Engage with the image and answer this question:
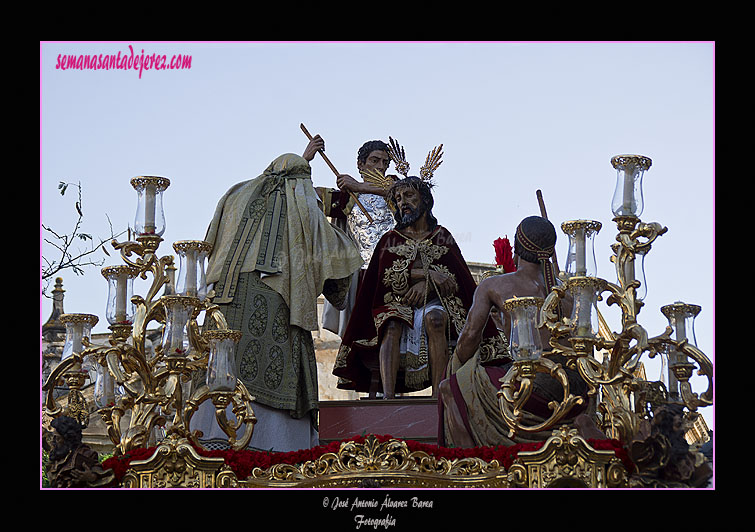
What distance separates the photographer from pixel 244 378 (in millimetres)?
12930

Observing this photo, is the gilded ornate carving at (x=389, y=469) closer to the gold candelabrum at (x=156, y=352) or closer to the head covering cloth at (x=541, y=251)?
the gold candelabrum at (x=156, y=352)

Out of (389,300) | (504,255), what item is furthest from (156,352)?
(504,255)

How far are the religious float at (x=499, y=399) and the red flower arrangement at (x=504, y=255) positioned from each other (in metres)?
1.28

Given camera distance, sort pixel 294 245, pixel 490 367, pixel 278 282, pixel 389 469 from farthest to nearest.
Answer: pixel 294 245, pixel 278 282, pixel 490 367, pixel 389 469

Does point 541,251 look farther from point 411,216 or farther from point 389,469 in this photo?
point 389,469

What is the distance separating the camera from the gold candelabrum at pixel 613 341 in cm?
1139

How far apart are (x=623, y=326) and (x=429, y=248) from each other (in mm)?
2290

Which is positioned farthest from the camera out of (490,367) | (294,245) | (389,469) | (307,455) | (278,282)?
(294,245)

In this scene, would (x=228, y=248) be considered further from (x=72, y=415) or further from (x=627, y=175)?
(x=627, y=175)

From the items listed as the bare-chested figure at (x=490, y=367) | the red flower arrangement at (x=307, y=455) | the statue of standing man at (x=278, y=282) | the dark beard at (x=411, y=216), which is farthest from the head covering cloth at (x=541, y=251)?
the statue of standing man at (x=278, y=282)

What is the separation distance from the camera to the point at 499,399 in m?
11.6

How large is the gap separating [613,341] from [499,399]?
78cm

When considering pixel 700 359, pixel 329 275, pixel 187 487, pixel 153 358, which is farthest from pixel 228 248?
pixel 700 359

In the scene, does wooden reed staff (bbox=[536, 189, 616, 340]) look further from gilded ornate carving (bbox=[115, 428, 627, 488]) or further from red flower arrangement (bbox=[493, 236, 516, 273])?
gilded ornate carving (bbox=[115, 428, 627, 488])
